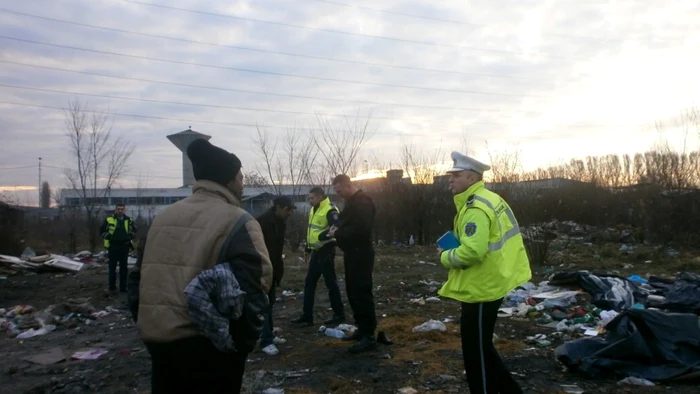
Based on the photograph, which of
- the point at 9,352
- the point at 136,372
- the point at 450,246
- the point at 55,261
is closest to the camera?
the point at 450,246

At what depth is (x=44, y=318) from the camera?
8.92 meters

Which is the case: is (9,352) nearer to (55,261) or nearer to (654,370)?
(654,370)

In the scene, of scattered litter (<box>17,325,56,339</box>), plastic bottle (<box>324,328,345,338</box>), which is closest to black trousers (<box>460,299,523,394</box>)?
plastic bottle (<box>324,328,345,338</box>)

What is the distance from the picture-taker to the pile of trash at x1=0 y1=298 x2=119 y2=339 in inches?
331

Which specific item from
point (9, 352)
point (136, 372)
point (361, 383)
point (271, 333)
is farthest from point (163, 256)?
point (9, 352)

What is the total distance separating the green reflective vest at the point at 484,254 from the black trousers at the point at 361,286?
7.87ft

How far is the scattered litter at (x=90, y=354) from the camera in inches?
259

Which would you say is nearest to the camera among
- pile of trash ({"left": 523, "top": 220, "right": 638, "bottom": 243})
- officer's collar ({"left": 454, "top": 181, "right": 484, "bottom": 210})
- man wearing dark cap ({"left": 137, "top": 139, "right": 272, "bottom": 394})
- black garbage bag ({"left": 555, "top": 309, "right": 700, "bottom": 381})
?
man wearing dark cap ({"left": 137, "top": 139, "right": 272, "bottom": 394})

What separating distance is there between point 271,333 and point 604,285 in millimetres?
5490

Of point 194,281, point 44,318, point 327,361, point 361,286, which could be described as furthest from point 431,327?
point 44,318

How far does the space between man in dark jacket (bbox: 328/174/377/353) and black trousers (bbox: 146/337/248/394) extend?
11.7 ft

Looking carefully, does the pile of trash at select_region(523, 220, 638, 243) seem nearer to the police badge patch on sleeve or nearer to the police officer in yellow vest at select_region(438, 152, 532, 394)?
the police officer in yellow vest at select_region(438, 152, 532, 394)

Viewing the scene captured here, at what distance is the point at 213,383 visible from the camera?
2648mm

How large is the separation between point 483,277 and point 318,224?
4.31 metres
